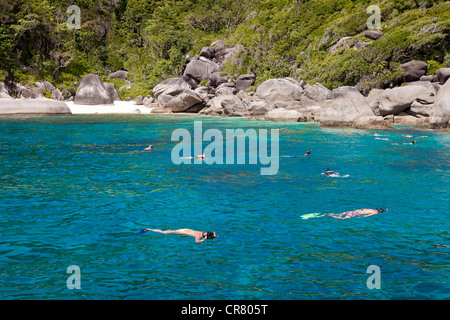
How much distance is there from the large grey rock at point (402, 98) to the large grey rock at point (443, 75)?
6195 mm

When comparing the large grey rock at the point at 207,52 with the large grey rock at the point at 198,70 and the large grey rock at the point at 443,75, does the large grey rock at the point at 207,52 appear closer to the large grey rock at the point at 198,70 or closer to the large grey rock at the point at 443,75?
the large grey rock at the point at 198,70

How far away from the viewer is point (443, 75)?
37.1 metres

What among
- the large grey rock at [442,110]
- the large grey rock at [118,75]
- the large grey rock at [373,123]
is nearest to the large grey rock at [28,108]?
the large grey rock at [118,75]

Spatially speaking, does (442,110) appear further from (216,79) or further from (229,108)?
(216,79)

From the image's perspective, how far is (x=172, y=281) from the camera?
21.6 feet

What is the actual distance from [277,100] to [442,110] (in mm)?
21499

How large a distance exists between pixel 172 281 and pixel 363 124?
27524mm

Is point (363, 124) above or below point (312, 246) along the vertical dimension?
above

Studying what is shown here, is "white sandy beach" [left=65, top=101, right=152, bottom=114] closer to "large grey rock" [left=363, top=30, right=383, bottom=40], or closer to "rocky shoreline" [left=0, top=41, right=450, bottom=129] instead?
"rocky shoreline" [left=0, top=41, right=450, bottom=129]

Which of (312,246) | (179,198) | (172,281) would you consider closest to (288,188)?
(179,198)

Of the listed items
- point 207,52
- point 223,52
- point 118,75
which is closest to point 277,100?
point 207,52

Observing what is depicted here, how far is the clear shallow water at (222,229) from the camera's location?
6438mm

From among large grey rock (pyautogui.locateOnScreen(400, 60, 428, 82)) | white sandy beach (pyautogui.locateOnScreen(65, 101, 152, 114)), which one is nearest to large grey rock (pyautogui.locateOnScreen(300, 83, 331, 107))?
large grey rock (pyautogui.locateOnScreen(400, 60, 428, 82))

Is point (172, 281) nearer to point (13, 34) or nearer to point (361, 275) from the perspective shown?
point (361, 275)
